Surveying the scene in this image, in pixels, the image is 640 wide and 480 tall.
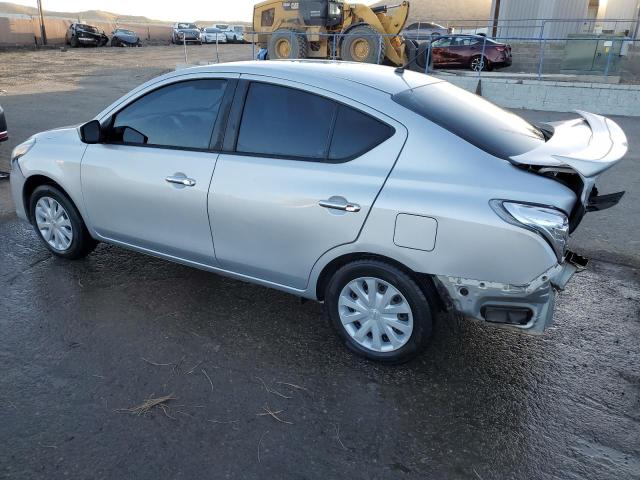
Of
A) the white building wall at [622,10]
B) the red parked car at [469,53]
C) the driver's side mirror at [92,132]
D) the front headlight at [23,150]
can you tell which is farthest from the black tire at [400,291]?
the white building wall at [622,10]

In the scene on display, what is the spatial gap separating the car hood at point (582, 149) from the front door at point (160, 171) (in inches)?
78.0

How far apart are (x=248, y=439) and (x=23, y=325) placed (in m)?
1.92

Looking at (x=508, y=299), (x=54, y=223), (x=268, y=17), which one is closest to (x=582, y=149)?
(x=508, y=299)

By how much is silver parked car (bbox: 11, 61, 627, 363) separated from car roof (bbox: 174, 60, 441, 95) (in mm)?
16

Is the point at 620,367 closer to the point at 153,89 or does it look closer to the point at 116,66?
the point at 153,89

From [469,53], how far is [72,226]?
17.3 m

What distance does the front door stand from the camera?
3.55m

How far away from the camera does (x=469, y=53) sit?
18609 millimetres

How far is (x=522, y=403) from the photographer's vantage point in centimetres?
291

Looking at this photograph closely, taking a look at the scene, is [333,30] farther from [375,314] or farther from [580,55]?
[375,314]

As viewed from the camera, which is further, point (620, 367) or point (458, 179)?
point (620, 367)

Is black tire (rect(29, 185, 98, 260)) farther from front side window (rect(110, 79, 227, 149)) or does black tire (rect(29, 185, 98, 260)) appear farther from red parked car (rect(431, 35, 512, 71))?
red parked car (rect(431, 35, 512, 71))

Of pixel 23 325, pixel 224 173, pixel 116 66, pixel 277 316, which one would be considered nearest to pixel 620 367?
pixel 277 316

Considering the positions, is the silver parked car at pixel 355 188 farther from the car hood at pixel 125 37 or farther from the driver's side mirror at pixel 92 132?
the car hood at pixel 125 37
